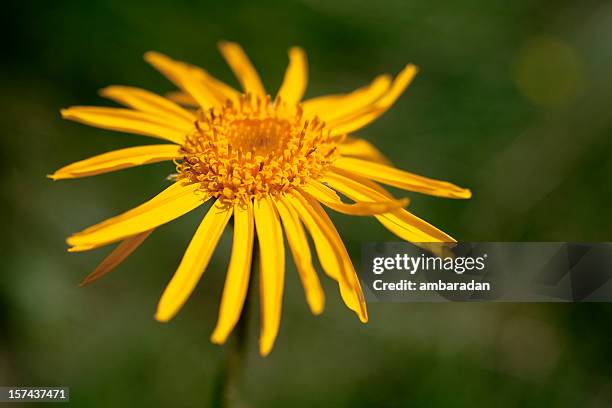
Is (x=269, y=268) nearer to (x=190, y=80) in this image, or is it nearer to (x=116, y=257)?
(x=116, y=257)

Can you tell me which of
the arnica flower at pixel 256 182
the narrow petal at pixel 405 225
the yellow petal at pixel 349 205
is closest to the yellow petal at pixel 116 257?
the arnica flower at pixel 256 182

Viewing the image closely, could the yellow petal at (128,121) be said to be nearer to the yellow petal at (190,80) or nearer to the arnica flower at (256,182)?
the arnica flower at (256,182)

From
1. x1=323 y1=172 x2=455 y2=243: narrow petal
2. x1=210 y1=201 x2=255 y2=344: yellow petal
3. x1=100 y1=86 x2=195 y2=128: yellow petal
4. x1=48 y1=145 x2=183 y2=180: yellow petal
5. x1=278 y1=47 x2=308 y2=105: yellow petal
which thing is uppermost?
x1=278 y1=47 x2=308 y2=105: yellow petal

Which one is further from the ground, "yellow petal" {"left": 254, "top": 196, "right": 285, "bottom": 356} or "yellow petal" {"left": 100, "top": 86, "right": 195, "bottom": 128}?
"yellow petal" {"left": 100, "top": 86, "right": 195, "bottom": 128}

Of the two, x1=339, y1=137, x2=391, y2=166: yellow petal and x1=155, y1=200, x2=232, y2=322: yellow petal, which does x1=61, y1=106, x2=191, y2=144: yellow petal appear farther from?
x1=339, y1=137, x2=391, y2=166: yellow petal

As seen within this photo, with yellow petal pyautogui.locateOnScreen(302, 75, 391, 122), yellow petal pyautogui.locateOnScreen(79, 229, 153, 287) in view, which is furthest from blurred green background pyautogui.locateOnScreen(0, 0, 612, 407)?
yellow petal pyautogui.locateOnScreen(302, 75, 391, 122)

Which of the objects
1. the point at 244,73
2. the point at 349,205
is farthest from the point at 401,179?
the point at 244,73

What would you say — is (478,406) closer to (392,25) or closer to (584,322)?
(584,322)
